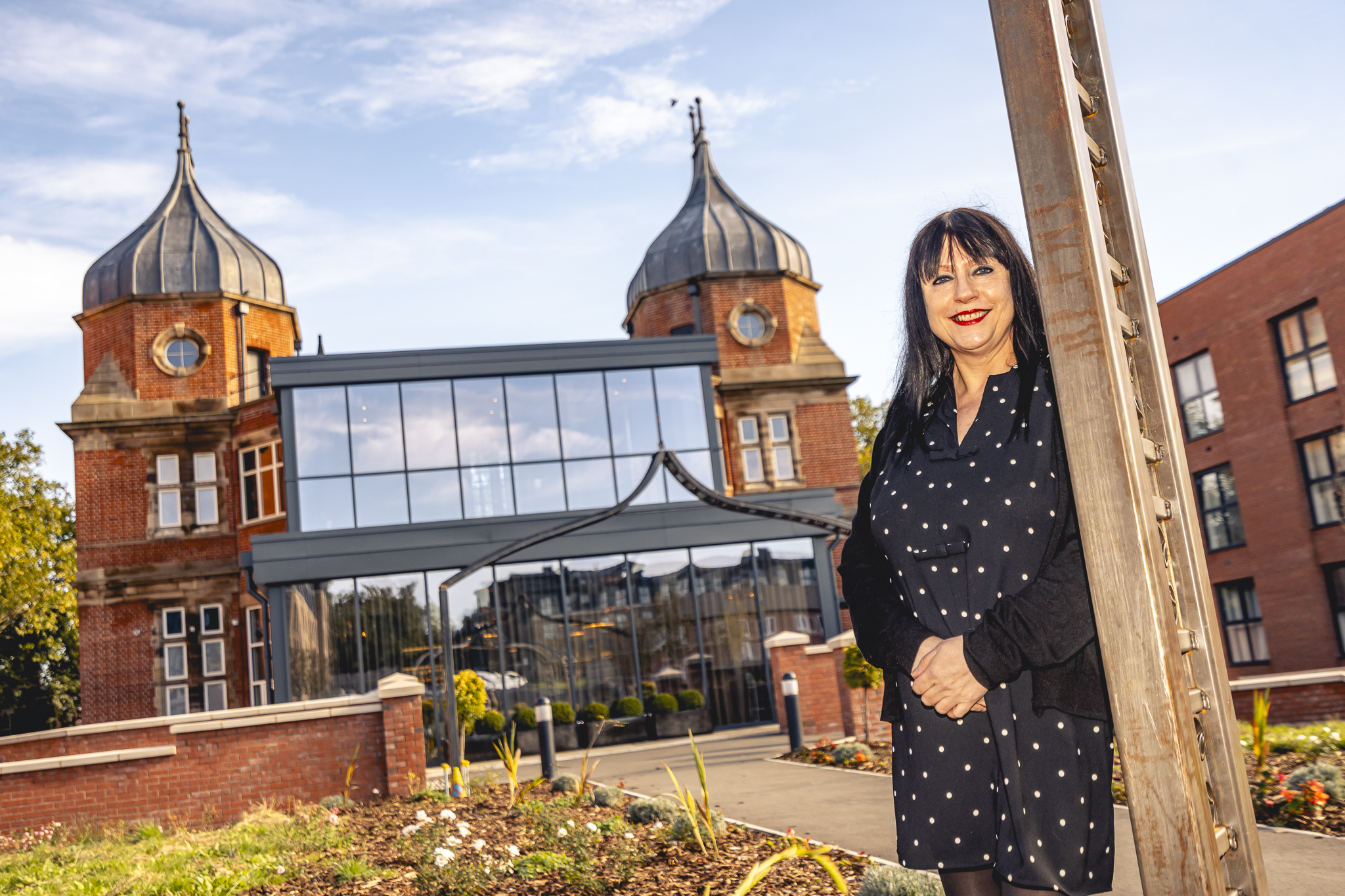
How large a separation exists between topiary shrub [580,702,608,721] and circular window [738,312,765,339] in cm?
1134

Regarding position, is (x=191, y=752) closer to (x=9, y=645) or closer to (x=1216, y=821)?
(x=1216, y=821)

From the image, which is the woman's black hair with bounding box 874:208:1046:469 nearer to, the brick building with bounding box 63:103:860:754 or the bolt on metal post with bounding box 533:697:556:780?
the bolt on metal post with bounding box 533:697:556:780

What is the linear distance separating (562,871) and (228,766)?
6.68m

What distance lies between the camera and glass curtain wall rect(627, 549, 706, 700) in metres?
20.2

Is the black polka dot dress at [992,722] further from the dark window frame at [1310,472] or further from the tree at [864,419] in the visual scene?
the tree at [864,419]

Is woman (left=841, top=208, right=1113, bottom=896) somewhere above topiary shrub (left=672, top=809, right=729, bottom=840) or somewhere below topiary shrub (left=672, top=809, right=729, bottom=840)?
above

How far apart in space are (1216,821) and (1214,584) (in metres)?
24.8

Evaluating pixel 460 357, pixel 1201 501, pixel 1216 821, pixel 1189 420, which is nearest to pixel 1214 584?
pixel 1201 501

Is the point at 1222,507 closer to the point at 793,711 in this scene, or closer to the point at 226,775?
the point at 793,711

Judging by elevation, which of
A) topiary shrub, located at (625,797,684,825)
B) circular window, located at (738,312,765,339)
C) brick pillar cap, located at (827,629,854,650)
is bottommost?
topiary shrub, located at (625,797,684,825)

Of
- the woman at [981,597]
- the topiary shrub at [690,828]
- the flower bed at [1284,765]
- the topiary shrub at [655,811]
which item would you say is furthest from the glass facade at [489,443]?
the woman at [981,597]

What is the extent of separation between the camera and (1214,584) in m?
23.8

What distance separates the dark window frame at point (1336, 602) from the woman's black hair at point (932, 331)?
22.1 meters

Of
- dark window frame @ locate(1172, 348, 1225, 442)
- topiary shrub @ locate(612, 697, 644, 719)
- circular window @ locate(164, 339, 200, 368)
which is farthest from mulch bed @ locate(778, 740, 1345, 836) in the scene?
circular window @ locate(164, 339, 200, 368)
